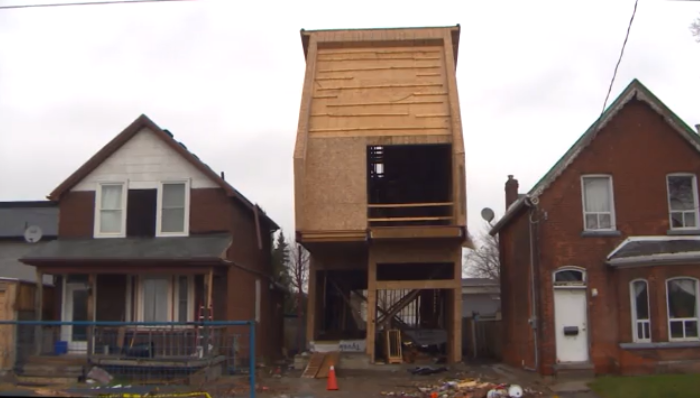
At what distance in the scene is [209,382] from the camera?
19250mm

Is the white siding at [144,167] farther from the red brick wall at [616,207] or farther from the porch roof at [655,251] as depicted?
the porch roof at [655,251]

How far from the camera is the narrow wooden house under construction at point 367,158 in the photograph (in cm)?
2358

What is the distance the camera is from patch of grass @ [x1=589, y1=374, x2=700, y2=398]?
17.6 metres

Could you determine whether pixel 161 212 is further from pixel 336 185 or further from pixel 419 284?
pixel 419 284

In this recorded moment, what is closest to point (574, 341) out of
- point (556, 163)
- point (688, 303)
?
point (688, 303)

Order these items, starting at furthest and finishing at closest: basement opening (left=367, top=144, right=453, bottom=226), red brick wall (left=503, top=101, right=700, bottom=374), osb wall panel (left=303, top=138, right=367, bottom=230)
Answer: basement opening (left=367, top=144, right=453, bottom=226), osb wall panel (left=303, top=138, right=367, bottom=230), red brick wall (left=503, top=101, right=700, bottom=374)

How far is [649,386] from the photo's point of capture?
731 inches

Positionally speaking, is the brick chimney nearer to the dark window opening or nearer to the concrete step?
the concrete step

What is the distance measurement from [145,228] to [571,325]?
13179mm

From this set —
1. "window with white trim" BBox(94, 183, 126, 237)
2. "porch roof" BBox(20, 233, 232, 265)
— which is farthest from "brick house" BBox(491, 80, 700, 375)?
"window with white trim" BBox(94, 183, 126, 237)

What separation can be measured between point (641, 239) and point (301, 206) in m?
9.93

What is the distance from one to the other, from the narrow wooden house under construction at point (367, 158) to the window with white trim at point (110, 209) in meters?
5.69

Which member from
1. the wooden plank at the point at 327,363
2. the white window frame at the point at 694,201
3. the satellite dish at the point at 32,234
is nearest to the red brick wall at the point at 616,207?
the white window frame at the point at 694,201

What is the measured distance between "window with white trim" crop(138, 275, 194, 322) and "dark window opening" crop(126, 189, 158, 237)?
1.60 meters
